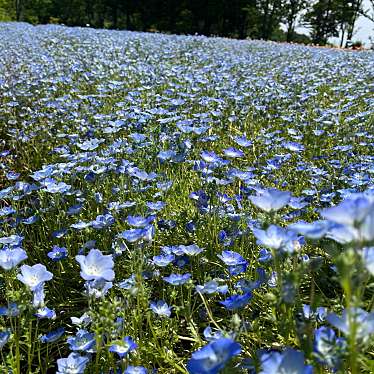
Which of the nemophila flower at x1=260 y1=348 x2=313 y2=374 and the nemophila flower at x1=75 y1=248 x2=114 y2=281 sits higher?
the nemophila flower at x1=260 y1=348 x2=313 y2=374

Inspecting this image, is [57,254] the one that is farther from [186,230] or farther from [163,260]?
[186,230]

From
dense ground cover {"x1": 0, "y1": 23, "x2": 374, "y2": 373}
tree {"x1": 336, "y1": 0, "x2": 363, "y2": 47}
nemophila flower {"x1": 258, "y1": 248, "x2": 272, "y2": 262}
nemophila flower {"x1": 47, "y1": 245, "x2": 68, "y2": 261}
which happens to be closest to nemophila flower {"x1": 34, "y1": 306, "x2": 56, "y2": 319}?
dense ground cover {"x1": 0, "y1": 23, "x2": 374, "y2": 373}

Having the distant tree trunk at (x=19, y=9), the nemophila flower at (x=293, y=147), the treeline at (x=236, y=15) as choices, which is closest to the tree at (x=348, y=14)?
the treeline at (x=236, y=15)

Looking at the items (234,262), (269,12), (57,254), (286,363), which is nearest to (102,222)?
(57,254)

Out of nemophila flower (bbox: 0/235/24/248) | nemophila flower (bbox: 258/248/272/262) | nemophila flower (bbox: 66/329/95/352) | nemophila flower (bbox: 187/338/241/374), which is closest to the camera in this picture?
nemophila flower (bbox: 187/338/241/374)

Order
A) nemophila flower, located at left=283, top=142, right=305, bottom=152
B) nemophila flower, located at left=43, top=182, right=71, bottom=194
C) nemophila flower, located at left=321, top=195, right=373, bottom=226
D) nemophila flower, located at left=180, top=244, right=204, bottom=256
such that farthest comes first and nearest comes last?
1. nemophila flower, located at left=283, top=142, right=305, bottom=152
2. nemophila flower, located at left=43, top=182, right=71, bottom=194
3. nemophila flower, located at left=180, top=244, right=204, bottom=256
4. nemophila flower, located at left=321, top=195, right=373, bottom=226

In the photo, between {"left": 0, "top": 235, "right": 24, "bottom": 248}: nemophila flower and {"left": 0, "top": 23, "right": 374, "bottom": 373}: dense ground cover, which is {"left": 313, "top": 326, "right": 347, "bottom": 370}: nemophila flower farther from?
{"left": 0, "top": 235, "right": 24, "bottom": 248}: nemophila flower

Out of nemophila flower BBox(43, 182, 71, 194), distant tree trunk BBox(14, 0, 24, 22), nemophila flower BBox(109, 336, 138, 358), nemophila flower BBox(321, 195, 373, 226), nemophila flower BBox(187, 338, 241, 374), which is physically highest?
distant tree trunk BBox(14, 0, 24, 22)

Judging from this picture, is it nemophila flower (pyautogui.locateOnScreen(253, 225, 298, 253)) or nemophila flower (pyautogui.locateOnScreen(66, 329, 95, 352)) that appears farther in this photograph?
nemophila flower (pyautogui.locateOnScreen(66, 329, 95, 352))
